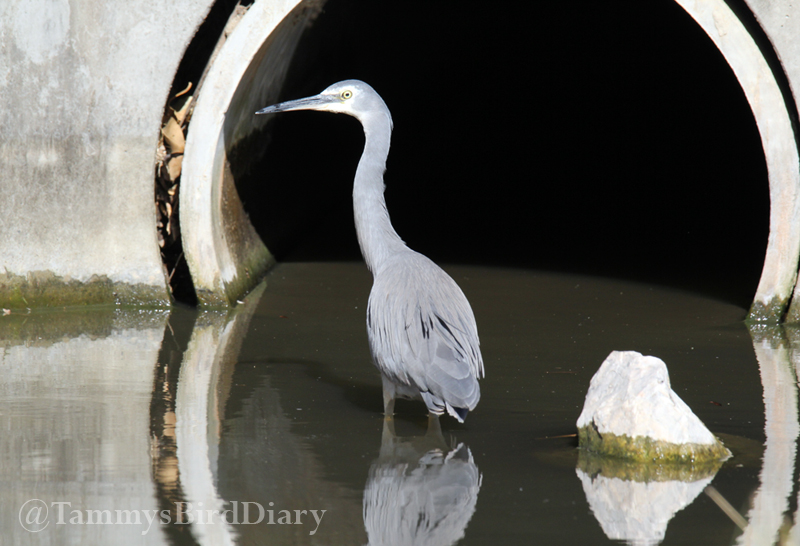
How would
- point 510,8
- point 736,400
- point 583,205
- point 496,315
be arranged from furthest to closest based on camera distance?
point 510,8
point 583,205
point 496,315
point 736,400

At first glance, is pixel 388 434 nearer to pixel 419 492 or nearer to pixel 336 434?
pixel 336 434

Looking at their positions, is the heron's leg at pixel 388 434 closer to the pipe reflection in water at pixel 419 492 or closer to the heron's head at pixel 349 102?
the pipe reflection in water at pixel 419 492

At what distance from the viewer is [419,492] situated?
356 centimetres

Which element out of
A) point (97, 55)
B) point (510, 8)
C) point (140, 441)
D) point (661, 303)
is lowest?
point (140, 441)

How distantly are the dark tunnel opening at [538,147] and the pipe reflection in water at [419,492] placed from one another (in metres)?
4.18

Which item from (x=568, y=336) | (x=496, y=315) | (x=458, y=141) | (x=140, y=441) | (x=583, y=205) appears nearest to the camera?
(x=140, y=441)

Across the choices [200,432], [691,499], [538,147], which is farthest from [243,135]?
[538,147]

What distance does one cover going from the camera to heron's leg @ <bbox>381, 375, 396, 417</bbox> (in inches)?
171

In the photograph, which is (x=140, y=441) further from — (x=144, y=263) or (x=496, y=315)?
(x=496, y=315)

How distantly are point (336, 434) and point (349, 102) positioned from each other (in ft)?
6.57

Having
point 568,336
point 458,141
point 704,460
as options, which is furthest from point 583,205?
point 704,460

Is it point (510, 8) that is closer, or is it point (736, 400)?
point (736, 400)

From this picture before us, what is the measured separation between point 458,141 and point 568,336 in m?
9.80

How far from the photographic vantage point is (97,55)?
643 cm
